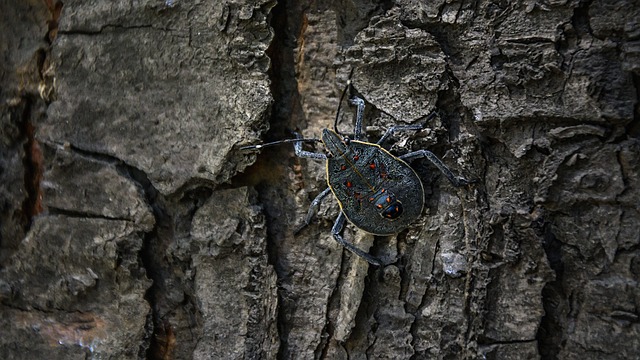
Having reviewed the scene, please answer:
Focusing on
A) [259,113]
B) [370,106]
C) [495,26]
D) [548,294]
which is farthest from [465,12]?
[548,294]

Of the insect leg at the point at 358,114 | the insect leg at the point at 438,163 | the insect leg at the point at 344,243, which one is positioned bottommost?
the insect leg at the point at 344,243

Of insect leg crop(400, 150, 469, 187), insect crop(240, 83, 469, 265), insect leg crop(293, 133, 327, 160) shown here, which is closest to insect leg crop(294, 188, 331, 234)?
insect crop(240, 83, 469, 265)

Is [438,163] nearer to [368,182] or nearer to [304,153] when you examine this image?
[368,182]

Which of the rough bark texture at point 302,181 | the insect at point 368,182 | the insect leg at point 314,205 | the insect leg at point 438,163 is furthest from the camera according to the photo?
the insect leg at point 314,205

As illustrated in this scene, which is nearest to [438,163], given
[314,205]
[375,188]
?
[375,188]

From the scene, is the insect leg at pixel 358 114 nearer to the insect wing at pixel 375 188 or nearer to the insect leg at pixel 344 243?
the insect wing at pixel 375 188

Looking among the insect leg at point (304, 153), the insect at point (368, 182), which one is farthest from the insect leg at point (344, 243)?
the insect leg at point (304, 153)

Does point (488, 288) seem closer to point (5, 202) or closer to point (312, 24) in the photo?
point (312, 24)

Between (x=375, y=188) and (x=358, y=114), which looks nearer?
(x=358, y=114)
